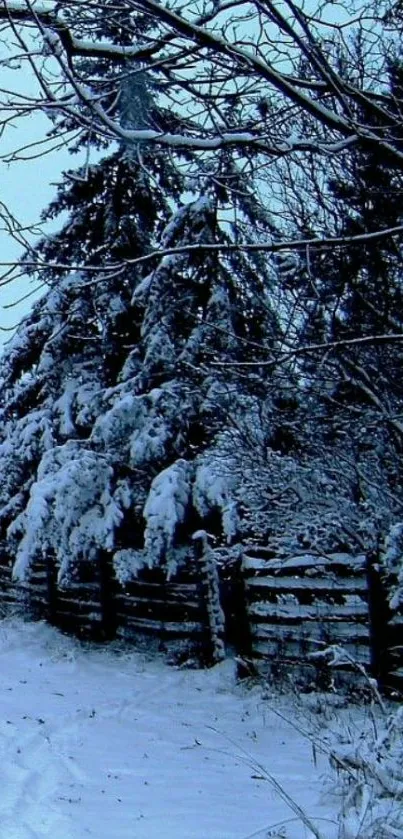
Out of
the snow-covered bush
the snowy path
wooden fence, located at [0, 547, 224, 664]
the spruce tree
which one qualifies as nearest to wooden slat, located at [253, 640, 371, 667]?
the snowy path

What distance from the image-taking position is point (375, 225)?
7.81 metres

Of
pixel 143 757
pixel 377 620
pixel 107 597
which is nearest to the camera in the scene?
pixel 143 757

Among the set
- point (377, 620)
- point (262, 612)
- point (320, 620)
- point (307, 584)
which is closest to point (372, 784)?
point (377, 620)

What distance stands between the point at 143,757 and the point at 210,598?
161 inches

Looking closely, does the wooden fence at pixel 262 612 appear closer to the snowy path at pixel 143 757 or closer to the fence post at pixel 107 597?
the fence post at pixel 107 597

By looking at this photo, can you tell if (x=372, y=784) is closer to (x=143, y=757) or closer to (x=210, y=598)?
(x=143, y=757)

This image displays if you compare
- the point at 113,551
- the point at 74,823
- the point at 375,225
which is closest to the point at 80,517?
the point at 113,551

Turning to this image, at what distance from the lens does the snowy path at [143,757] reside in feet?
16.5

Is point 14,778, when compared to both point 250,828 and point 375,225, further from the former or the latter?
point 375,225

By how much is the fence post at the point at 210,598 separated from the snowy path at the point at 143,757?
1.31 feet

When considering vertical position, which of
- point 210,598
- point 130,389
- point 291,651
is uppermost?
point 130,389

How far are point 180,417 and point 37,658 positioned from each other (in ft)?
13.3

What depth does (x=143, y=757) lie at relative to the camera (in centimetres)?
672

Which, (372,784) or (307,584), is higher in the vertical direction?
(307,584)
